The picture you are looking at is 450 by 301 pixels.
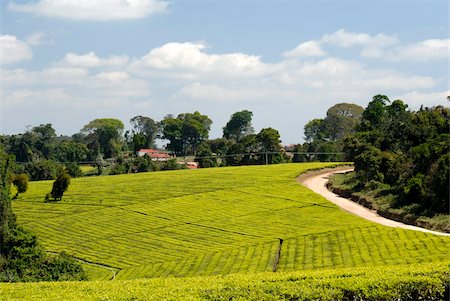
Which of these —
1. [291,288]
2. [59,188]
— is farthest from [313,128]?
[291,288]

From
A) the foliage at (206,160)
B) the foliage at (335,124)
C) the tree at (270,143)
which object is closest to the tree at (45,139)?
the foliage at (206,160)

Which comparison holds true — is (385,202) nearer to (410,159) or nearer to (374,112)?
(410,159)

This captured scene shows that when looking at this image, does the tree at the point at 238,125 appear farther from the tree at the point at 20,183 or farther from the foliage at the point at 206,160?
the tree at the point at 20,183

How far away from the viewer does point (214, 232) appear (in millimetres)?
45062

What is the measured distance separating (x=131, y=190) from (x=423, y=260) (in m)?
42.3

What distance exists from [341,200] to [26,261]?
30.6 meters

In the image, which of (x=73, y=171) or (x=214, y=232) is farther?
(x=73, y=171)

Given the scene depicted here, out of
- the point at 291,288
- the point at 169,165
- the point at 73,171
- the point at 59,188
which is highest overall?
the point at 169,165

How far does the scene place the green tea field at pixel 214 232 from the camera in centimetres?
3269

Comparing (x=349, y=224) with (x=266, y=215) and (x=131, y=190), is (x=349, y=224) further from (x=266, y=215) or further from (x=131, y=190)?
(x=131, y=190)

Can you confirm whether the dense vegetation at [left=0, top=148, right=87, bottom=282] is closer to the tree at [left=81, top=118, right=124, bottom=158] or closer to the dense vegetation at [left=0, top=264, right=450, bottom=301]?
the dense vegetation at [left=0, top=264, right=450, bottom=301]

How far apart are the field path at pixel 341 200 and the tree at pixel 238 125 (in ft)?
199

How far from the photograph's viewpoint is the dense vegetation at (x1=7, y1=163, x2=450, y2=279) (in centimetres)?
3422

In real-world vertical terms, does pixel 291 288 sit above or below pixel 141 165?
below
